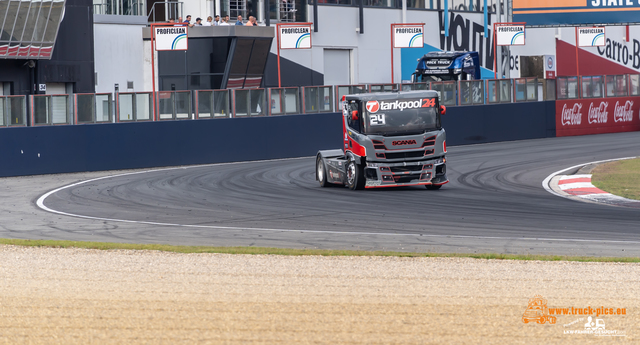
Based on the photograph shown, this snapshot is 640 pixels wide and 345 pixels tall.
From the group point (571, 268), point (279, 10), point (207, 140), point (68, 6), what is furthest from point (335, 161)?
point (279, 10)

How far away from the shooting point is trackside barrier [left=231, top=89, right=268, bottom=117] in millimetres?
26594

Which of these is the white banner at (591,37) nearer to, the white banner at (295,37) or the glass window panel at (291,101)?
the white banner at (295,37)

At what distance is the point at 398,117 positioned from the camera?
17859 mm

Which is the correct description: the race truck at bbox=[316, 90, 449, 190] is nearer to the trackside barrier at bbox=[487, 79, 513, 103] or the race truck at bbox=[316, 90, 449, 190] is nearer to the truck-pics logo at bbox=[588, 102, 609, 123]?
the trackside barrier at bbox=[487, 79, 513, 103]

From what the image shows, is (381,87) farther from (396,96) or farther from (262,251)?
(262,251)

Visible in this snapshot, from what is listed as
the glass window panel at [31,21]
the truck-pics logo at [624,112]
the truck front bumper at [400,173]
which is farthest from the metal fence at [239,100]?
the truck front bumper at [400,173]

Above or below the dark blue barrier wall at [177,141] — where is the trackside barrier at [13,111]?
above

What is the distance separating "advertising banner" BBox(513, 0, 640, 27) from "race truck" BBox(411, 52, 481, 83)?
13754 millimetres

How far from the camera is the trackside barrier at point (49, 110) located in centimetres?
2312

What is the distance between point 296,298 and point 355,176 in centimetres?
1022

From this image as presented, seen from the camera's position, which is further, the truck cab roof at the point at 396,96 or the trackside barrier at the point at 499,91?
the trackside barrier at the point at 499,91

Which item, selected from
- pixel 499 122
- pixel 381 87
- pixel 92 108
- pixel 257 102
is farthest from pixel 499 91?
pixel 92 108

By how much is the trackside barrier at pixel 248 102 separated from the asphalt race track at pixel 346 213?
3822mm

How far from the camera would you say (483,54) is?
49.2 metres
